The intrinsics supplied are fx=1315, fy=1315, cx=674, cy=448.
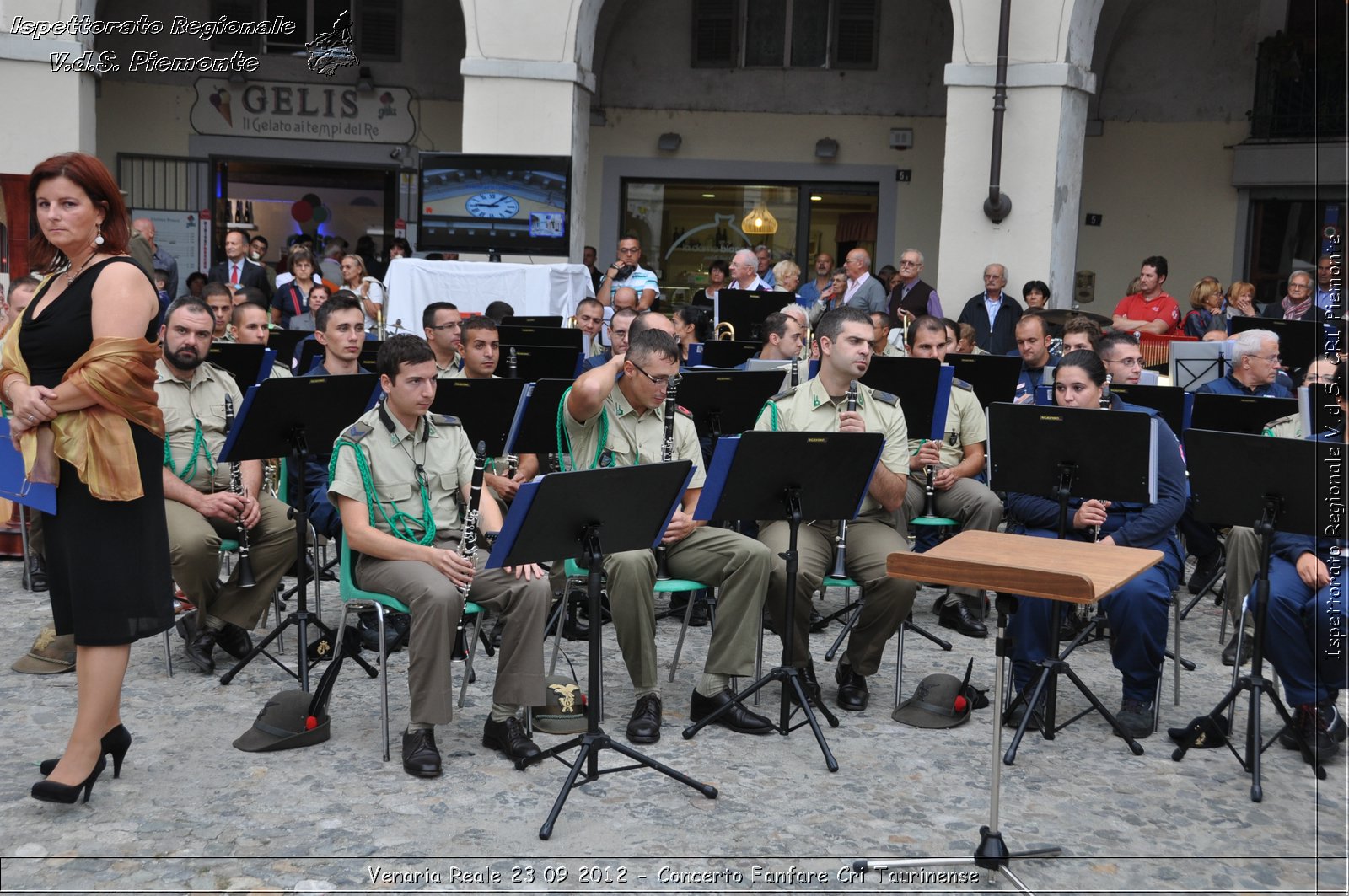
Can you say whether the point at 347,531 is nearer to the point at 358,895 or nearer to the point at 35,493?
the point at 35,493

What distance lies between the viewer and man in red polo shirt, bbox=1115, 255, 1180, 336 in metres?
10.9

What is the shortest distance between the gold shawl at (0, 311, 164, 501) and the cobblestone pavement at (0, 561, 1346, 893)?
112cm

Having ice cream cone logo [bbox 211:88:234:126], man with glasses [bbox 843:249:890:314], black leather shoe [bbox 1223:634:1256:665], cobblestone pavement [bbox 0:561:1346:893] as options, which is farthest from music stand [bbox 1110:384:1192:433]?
ice cream cone logo [bbox 211:88:234:126]

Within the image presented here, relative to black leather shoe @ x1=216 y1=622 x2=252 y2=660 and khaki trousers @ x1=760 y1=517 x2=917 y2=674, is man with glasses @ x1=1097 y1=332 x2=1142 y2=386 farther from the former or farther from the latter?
black leather shoe @ x1=216 y1=622 x2=252 y2=660

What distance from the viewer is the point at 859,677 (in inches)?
227

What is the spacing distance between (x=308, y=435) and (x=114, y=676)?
5.36 ft

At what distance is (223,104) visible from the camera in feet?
55.3

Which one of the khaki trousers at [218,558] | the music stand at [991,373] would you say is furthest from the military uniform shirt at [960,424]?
the khaki trousers at [218,558]

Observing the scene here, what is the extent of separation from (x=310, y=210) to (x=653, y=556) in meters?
13.6

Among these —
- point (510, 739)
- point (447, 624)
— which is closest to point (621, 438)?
point (447, 624)

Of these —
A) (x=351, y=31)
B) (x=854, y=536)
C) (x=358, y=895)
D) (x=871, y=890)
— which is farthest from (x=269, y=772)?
(x=351, y=31)

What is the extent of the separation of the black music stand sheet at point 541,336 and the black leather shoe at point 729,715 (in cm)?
351

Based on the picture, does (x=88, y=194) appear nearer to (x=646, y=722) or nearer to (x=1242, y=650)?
(x=646, y=722)

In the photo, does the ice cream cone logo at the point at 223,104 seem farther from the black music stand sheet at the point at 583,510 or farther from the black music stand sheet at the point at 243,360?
the black music stand sheet at the point at 583,510
